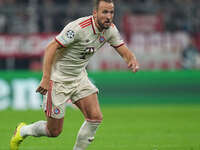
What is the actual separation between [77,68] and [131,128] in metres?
4.85

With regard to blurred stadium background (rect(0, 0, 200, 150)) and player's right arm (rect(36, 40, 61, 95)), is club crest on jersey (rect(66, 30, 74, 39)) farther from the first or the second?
blurred stadium background (rect(0, 0, 200, 150))

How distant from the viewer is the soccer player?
25.2 ft

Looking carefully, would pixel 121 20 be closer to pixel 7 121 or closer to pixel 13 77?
pixel 13 77

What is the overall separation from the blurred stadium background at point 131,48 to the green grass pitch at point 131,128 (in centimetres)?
43

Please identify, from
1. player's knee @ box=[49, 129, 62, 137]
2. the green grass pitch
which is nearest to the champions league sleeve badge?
player's knee @ box=[49, 129, 62, 137]

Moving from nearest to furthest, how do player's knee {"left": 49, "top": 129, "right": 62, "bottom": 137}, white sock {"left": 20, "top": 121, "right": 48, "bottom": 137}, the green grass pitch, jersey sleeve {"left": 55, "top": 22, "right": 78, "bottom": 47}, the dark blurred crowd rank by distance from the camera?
jersey sleeve {"left": 55, "top": 22, "right": 78, "bottom": 47} → player's knee {"left": 49, "top": 129, "right": 62, "bottom": 137} → white sock {"left": 20, "top": 121, "right": 48, "bottom": 137} → the green grass pitch → the dark blurred crowd

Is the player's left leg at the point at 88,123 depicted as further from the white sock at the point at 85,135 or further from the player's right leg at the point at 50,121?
the player's right leg at the point at 50,121

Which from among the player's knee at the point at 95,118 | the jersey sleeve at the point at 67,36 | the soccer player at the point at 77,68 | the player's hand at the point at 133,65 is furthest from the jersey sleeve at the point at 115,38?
the player's knee at the point at 95,118

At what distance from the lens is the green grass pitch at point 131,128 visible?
9742 mm

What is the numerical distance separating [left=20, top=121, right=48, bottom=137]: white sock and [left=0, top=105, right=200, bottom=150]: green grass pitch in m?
0.97

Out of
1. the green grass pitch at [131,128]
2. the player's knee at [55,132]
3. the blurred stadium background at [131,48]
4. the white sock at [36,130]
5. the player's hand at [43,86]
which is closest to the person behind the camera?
the player's hand at [43,86]

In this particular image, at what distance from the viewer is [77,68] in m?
8.10

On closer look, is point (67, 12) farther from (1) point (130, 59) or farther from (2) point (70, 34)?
(2) point (70, 34)

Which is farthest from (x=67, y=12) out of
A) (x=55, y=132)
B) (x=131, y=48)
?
(x=55, y=132)
